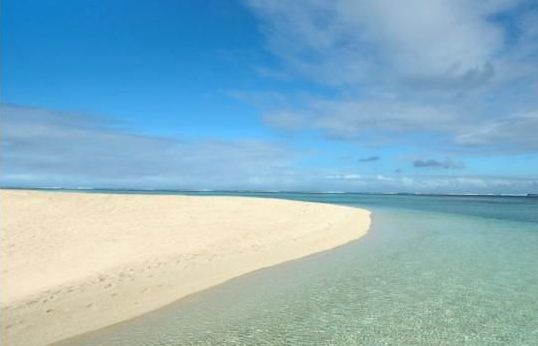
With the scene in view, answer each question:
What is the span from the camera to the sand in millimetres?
10656

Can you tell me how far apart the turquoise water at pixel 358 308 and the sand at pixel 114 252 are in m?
1.16

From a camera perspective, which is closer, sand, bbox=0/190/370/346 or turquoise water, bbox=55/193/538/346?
turquoise water, bbox=55/193/538/346

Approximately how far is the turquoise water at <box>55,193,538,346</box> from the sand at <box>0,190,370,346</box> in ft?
3.82

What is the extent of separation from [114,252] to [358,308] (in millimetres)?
10434

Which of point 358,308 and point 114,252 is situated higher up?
point 114,252

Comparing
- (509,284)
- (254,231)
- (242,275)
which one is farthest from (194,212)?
(509,284)

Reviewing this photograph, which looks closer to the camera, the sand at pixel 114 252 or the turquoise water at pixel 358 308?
the turquoise water at pixel 358 308

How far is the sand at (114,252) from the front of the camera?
35.0 feet

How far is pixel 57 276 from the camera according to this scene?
43.5ft

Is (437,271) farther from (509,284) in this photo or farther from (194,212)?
(194,212)

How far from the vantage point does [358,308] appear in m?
11.8

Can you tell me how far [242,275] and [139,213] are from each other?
14642mm

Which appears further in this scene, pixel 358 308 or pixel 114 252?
pixel 114 252

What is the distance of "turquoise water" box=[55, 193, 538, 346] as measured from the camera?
9.50m
